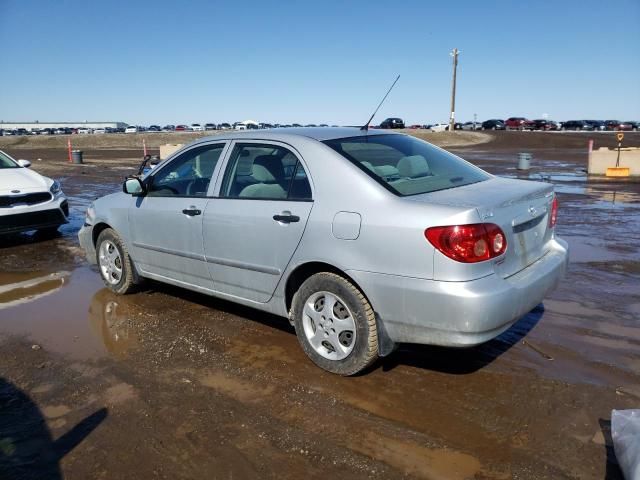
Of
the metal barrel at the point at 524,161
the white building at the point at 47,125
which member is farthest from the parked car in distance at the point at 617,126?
the white building at the point at 47,125

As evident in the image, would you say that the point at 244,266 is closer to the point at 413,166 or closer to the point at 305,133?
the point at 305,133

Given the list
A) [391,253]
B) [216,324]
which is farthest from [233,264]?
[391,253]

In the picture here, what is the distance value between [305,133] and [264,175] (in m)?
0.47

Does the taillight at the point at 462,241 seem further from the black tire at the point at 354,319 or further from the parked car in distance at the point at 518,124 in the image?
the parked car in distance at the point at 518,124

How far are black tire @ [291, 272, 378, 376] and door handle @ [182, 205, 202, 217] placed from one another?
1.27 metres

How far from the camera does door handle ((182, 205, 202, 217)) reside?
14.7ft

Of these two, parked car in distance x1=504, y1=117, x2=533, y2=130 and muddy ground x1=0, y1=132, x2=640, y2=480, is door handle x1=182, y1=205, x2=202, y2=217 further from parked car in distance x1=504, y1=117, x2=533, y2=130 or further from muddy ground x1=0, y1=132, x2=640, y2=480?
parked car in distance x1=504, y1=117, x2=533, y2=130

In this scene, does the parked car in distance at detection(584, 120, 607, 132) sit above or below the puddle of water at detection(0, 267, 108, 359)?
above

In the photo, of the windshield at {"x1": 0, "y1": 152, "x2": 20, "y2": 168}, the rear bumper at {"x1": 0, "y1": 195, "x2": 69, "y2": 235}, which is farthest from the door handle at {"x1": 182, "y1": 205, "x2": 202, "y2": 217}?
the windshield at {"x1": 0, "y1": 152, "x2": 20, "y2": 168}

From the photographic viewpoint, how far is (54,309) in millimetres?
5254

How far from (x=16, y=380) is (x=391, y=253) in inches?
112

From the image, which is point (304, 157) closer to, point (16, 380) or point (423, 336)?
point (423, 336)

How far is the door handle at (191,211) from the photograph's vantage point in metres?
4.47

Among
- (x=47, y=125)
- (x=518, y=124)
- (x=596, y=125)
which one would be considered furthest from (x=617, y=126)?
(x=47, y=125)
